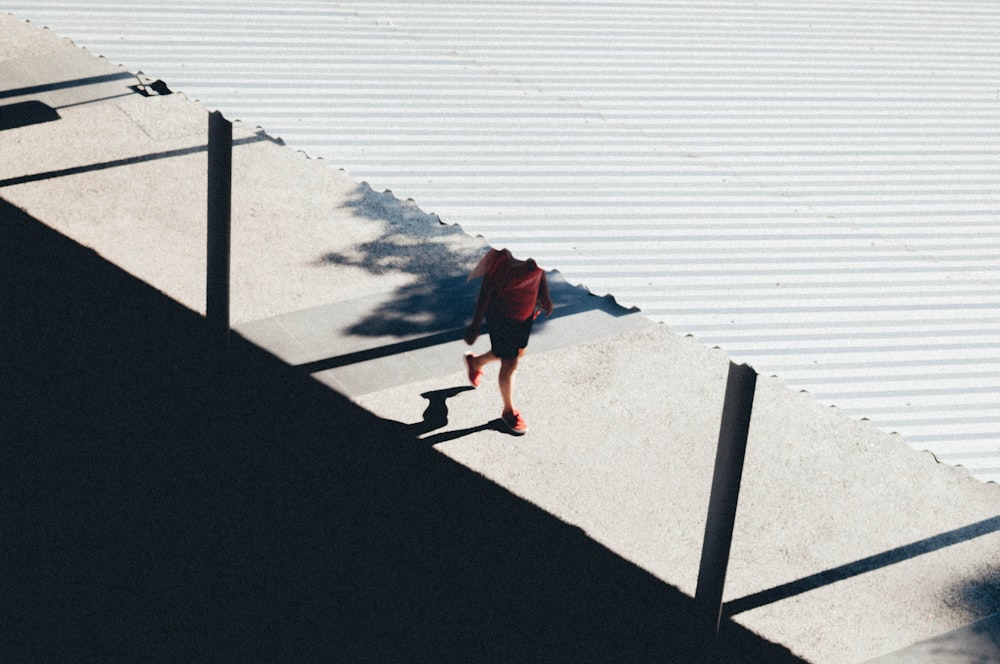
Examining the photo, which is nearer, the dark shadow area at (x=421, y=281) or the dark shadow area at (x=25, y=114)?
the dark shadow area at (x=421, y=281)

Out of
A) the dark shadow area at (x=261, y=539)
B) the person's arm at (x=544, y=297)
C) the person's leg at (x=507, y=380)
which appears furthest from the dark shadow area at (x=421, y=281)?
the person's arm at (x=544, y=297)

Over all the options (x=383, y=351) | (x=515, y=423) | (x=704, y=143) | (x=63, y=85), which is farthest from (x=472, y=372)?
(x=63, y=85)

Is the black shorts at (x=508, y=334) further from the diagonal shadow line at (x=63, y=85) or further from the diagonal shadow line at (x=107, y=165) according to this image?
the diagonal shadow line at (x=63, y=85)

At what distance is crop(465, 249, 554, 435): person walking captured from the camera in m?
7.19

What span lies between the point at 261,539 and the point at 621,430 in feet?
8.18

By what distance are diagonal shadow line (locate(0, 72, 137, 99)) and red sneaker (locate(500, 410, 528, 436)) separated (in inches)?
299

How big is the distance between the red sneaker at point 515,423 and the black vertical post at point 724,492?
205 cm

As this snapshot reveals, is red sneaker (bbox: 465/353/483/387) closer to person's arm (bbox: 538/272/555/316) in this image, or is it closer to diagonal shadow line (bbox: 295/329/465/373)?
person's arm (bbox: 538/272/555/316)

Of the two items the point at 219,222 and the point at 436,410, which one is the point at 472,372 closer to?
the point at 436,410

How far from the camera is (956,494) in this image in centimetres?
759

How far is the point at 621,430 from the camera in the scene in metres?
7.99

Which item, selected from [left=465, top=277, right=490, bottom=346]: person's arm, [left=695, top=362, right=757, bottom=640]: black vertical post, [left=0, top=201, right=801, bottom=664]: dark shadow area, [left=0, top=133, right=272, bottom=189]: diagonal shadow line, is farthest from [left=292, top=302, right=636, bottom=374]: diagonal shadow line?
[left=0, top=133, right=272, bottom=189]: diagonal shadow line

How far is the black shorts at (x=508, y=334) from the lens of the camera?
7.40 metres

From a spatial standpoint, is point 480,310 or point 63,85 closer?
point 480,310
